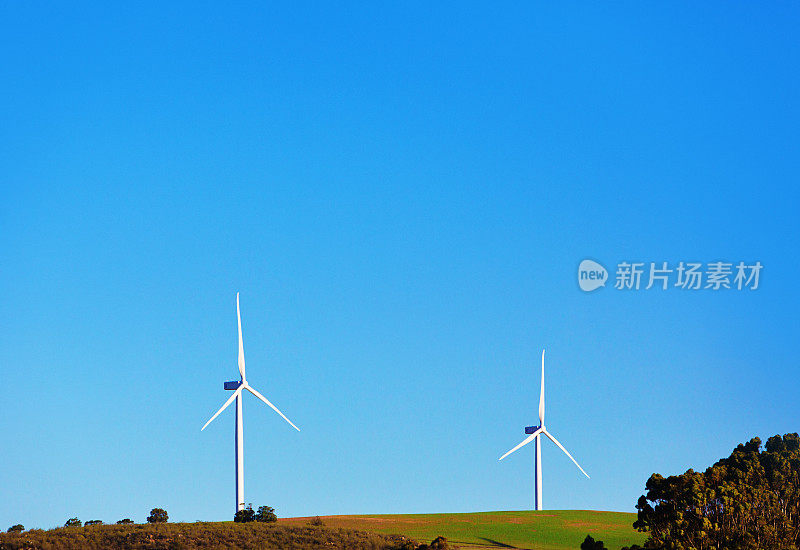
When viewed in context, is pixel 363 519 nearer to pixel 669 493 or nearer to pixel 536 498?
pixel 536 498

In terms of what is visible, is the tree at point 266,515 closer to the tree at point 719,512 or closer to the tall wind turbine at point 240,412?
the tall wind turbine at point 240,412

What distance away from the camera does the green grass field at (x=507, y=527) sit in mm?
111812

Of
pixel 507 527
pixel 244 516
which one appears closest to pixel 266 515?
pixel 244 516

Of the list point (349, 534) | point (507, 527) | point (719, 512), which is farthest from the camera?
point (507, 527)

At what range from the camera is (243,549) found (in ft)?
291

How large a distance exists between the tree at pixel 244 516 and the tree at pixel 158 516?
711cm

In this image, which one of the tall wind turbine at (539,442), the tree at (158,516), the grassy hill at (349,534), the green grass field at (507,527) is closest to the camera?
the grassy hill at (349,534)

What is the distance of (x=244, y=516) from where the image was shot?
104 metres

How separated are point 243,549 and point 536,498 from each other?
66.2 meters

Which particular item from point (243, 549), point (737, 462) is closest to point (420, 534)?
point (243, 549)

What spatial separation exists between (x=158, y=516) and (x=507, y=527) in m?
43.9

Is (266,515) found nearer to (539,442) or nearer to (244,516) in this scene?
(244,516)

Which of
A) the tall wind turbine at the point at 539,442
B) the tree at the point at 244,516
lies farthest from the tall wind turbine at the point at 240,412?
the tall wind turbine at the point at 539,442

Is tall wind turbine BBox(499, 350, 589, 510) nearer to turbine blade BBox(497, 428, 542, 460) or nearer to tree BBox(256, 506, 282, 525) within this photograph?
turbine blade BBox(497, 428, 542, 460)
